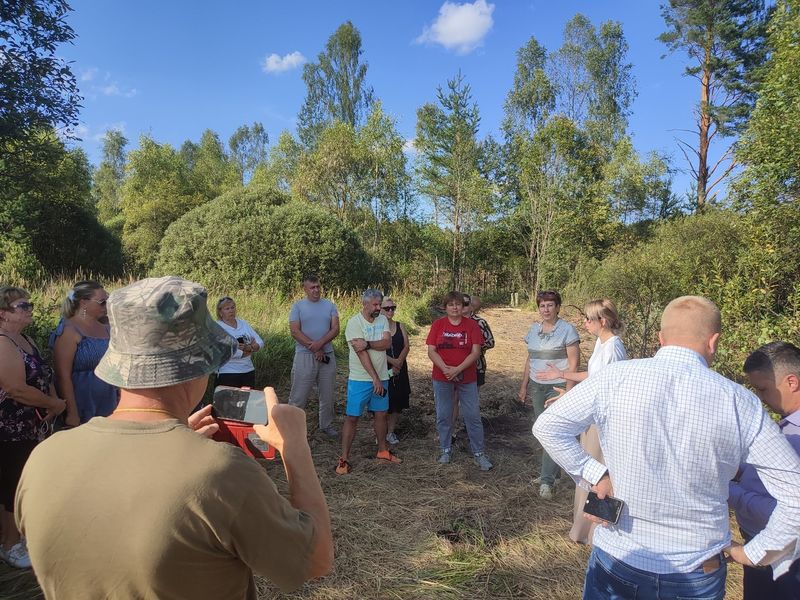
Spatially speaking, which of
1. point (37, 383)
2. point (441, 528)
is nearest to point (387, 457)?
point (441, 528)

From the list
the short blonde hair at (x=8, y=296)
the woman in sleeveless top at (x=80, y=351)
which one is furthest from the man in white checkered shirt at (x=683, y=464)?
the short blonde hair at (x=8, y=296)

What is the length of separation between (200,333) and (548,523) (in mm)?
3527

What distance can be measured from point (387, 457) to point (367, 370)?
3.22ft

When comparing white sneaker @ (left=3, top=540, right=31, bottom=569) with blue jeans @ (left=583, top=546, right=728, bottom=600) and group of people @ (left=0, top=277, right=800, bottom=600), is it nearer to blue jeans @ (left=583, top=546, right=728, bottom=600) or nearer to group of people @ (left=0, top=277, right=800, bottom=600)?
group of people @ (left=0, top=277, right=800, bottom=600)

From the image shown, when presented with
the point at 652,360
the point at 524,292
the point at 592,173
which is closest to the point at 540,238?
the point at 524,292

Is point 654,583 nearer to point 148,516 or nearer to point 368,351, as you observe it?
point 148,516

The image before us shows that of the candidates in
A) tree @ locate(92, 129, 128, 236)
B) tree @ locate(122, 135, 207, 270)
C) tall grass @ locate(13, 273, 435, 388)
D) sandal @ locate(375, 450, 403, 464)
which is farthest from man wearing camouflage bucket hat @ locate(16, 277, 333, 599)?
tree @ locate(92, 129, 128, 236)

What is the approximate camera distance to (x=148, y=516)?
91cm

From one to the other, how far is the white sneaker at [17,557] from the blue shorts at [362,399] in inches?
100

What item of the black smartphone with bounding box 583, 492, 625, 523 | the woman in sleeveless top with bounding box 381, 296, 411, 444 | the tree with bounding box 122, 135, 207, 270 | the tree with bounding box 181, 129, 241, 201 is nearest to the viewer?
the black smartphone with bounding box 583, 492, 625, 523

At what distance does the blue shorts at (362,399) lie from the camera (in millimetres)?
4652

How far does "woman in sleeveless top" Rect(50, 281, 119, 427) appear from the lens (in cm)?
312

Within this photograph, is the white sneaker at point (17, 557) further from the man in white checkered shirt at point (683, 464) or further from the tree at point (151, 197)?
the tree at point (151, 197)

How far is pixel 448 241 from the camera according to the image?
21.3m
